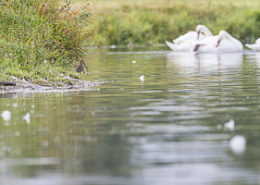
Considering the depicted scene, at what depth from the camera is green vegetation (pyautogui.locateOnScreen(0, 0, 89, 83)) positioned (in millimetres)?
16797

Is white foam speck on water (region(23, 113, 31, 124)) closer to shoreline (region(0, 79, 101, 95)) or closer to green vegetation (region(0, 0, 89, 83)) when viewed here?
shoreline (region(0, 79, 101, 95))

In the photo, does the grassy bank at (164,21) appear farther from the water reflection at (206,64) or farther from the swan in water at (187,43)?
the water reflection at (206,64)

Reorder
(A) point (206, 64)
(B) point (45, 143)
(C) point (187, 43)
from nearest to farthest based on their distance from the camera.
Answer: (B) point (45, 143) → (A) point (206, 64) → (C) point (187, 43)

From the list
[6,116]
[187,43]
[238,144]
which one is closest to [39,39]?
[6,116]

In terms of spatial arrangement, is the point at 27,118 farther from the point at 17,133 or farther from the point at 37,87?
the point at 37,87

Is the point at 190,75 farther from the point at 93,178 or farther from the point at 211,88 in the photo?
the point at 93,178

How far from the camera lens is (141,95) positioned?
43.9 feet

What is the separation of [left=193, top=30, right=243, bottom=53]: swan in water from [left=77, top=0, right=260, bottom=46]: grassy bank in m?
12.5

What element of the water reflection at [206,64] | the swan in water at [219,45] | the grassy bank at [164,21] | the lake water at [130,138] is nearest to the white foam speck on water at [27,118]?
the lake water at [130,138]

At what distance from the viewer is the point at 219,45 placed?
3556 cm

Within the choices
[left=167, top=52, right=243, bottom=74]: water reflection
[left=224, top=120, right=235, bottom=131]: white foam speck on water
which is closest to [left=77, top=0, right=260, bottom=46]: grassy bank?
[left=167, top=52, right=243, bottom=74]: water reflection

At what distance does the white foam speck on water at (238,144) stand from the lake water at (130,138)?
0.15 ft

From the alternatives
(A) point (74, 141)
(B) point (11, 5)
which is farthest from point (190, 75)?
(A) point (74, 141)

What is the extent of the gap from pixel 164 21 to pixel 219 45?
1662cm
